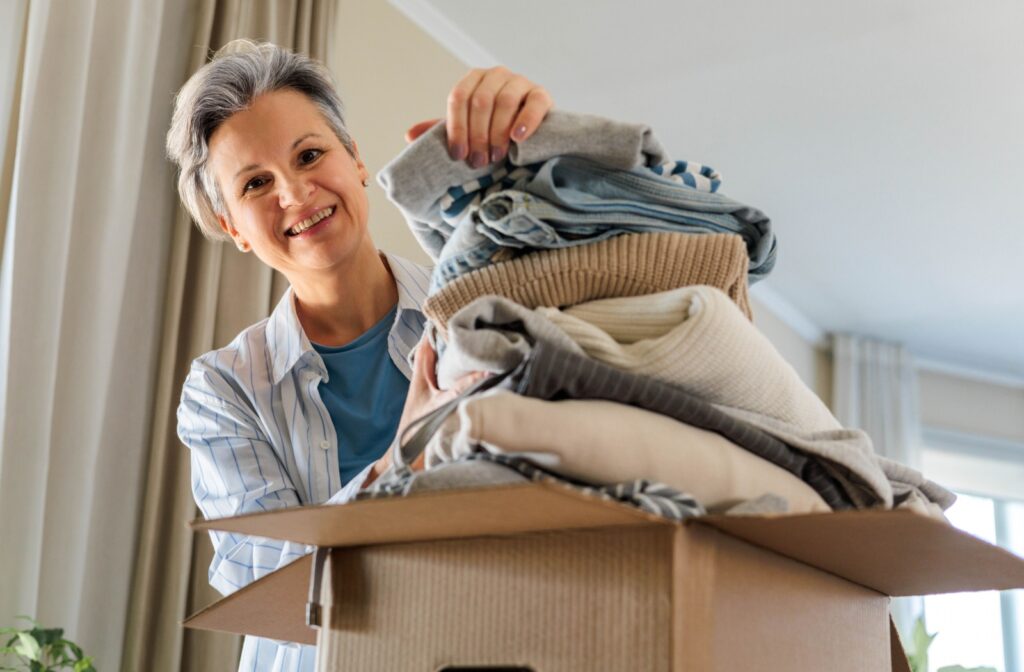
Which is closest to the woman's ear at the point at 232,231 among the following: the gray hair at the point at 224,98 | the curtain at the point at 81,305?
the gray hair at the point at 224,98

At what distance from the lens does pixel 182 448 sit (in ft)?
6.36

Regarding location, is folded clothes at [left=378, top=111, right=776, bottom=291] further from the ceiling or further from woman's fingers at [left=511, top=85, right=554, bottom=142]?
the ceiling

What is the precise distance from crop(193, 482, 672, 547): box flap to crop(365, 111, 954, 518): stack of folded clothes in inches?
1.1

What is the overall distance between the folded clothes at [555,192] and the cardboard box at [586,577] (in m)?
0.22

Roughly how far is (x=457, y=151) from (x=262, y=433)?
22.9 inches

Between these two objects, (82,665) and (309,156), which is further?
(82,665)

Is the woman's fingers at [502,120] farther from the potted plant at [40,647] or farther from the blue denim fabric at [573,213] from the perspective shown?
the potted plant at [40,647]

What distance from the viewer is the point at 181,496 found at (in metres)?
1.92

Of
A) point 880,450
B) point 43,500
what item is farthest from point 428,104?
point 880,450

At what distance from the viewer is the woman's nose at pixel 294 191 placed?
120 cm

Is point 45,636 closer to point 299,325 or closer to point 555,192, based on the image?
point 299,325

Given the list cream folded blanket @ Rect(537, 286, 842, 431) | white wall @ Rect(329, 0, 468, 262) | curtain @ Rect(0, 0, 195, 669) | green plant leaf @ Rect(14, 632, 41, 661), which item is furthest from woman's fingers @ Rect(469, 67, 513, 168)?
white wall @ Rect(329, 0, 468, 262)

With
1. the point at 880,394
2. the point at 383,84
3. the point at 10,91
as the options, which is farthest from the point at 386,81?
the point at 880,394

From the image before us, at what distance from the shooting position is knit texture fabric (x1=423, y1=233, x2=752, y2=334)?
2.34ft
